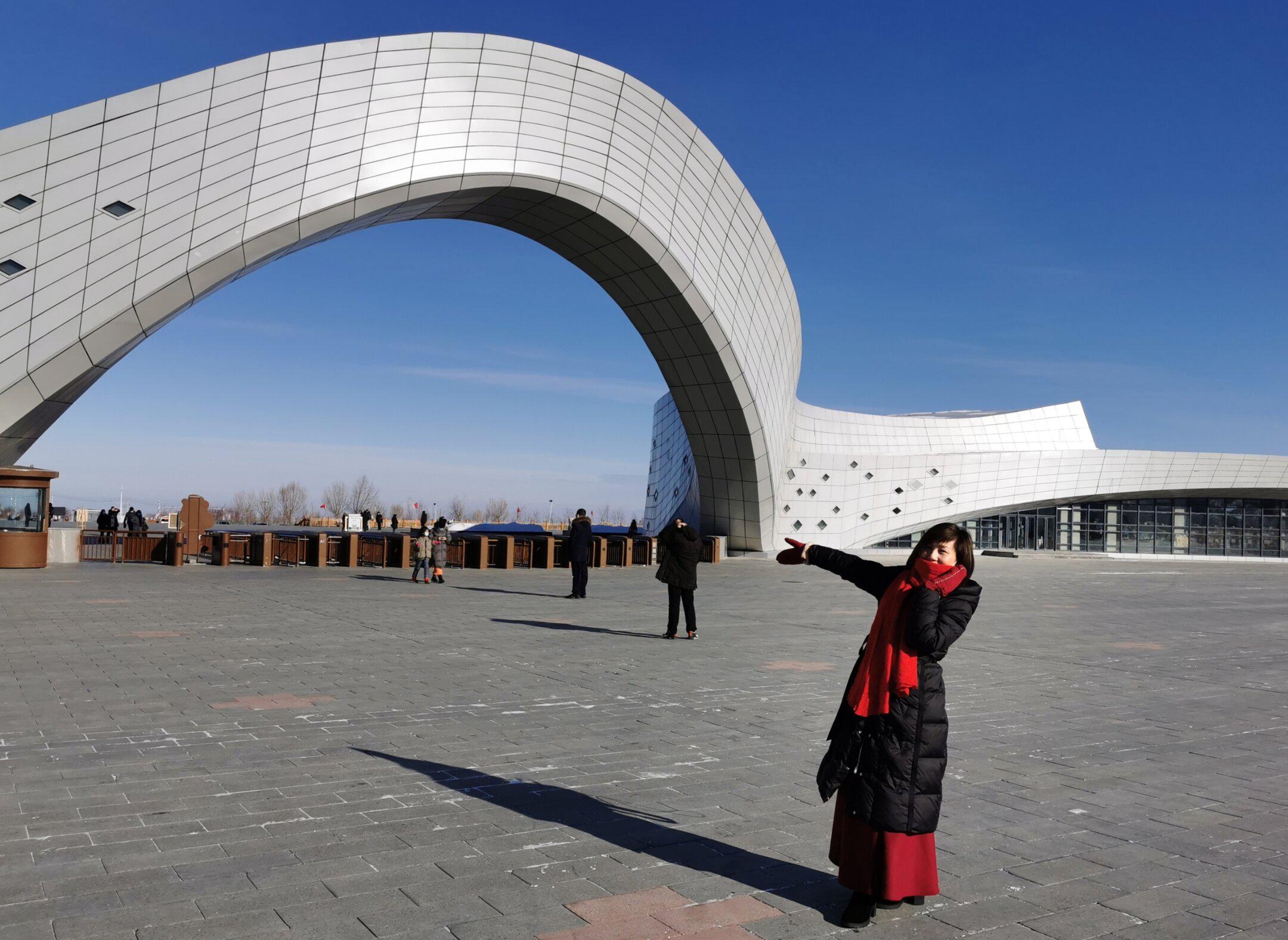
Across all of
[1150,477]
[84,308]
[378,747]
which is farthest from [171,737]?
[1150,477]

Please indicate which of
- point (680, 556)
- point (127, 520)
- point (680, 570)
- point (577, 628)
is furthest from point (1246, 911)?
point (127, 520)

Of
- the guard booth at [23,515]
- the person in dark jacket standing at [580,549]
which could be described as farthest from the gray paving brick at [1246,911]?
the guard booth at [23,515]

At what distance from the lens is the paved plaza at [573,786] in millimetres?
4047

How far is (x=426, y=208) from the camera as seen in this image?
29.2m

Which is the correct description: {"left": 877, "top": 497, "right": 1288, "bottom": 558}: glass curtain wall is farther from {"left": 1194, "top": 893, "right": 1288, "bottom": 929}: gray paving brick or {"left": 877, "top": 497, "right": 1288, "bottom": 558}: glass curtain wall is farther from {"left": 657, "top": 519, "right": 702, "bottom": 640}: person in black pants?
{"left": 1194, "top": 893, "right": 1288, "bottom": 929}: gray paving brick

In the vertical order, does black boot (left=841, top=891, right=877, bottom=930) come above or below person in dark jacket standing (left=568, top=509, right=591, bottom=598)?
below

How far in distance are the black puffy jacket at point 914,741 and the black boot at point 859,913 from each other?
0.28 metres

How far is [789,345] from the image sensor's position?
131ft

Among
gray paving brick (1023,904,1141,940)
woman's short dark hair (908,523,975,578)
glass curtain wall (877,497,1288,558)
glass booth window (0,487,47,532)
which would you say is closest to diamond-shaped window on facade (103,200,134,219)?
glass booth window (0,487,47,532)

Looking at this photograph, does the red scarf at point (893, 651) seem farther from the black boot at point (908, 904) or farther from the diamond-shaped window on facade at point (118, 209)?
the diamond-shaped window on facade at point (118, 209)

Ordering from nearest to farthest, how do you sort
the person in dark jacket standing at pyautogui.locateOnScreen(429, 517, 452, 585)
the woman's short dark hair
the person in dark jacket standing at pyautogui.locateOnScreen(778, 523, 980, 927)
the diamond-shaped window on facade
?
1. the person in dark jacket standing at pyautogui.locateOnScreen(778, 523, 980, 927)
2. the woman's short dark hair
3. the person in dark jacket standing at pyautogui.locateOnScreen(429, 517, 452, 585)
4. the diamond-shaped window on facade

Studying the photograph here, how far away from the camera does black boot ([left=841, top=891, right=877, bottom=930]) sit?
13.1ft

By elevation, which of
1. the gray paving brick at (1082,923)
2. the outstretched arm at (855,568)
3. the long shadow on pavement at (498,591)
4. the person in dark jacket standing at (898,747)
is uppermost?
the outstretched arm at (855,568)

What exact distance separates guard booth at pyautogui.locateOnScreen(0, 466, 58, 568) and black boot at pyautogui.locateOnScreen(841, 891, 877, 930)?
73.5 ft
